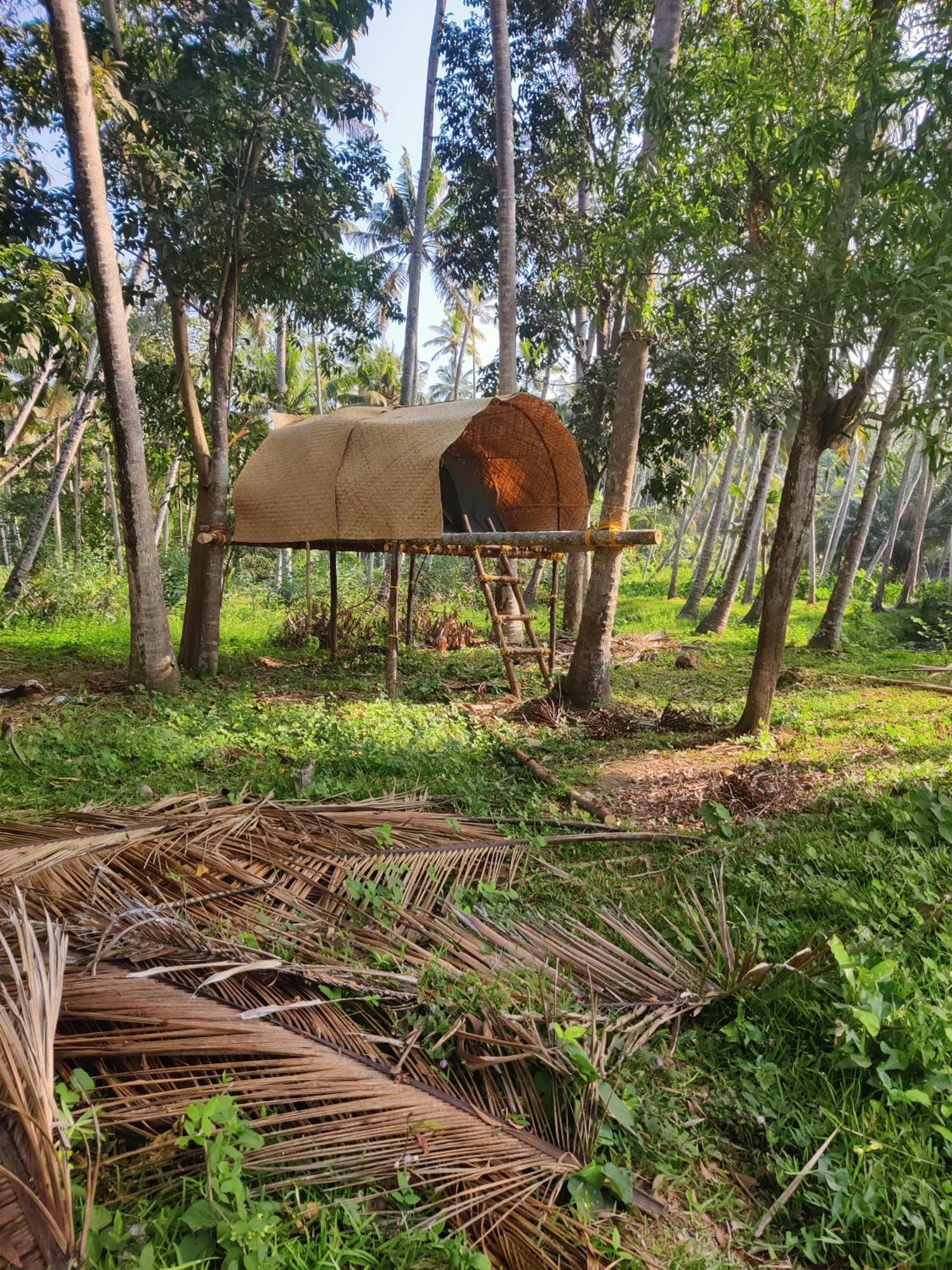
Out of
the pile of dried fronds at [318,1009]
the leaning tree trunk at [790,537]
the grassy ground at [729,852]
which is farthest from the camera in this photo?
the leaning tree trunk at [790,537]

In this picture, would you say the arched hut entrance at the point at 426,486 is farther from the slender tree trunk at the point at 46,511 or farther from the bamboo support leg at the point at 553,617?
the slender tree trunk at the point at 46,511

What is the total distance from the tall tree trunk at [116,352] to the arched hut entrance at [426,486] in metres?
1.76

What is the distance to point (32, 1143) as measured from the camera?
133 cm

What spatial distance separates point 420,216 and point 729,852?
44.9 feet

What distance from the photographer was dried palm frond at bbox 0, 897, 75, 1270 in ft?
4.16

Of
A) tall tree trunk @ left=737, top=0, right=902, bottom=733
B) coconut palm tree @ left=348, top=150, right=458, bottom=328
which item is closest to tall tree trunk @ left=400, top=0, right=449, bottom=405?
coconut palm tree @ left=348, top=150, right=458, bottom=328

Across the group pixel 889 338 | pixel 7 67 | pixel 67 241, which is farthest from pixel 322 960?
pixel 7 67

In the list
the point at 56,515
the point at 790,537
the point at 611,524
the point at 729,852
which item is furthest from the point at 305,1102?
the point at 56,515

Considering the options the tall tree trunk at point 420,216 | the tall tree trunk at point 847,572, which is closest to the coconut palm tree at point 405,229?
the tall tree trunk at point 420,216

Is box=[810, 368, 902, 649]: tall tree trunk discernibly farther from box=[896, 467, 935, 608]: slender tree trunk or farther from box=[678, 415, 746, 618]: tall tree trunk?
box=[896, 467, 935, 608]: slender tree trunk

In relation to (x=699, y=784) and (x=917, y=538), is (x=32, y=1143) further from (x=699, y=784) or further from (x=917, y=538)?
(x=917, y=538)

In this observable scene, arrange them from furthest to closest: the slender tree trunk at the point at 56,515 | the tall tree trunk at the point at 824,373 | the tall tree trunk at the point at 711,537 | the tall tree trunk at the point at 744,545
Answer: the slender tree trunk at the point at 56,515, the tall tree trunk at the point at 711,537, the tall tree trunk at the point at 744,545, the tall tree trunk at the point at 824,373

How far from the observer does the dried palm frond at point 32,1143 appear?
1267mm

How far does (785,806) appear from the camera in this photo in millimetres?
4297
